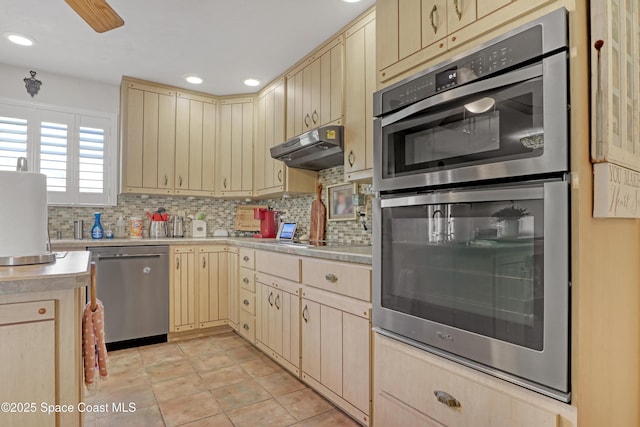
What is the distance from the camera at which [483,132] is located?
119 cm

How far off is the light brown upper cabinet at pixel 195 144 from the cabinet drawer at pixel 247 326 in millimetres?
1441

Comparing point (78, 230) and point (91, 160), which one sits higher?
point (91, 160)

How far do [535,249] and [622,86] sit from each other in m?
0.58

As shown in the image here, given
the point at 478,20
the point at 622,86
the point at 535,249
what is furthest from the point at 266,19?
the point at 535,249

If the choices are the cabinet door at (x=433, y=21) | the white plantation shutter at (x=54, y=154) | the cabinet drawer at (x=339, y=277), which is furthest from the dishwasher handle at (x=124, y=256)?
the cabinet door at (x=433, y=21)

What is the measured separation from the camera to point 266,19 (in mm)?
2502

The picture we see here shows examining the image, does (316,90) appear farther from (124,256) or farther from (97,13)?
(124,256)

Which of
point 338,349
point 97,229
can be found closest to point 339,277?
point 338,349

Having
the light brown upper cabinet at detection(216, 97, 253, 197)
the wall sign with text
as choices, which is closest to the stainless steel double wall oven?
the wall sign with text

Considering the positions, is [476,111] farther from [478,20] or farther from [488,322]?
[488,322]

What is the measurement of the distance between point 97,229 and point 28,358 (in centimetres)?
263

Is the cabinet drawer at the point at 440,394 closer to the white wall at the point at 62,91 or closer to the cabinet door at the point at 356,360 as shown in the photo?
the cabinet door at the point at 356,360

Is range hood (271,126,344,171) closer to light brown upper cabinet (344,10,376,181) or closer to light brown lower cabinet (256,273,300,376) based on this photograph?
light brown upper cabinet (344,10,376,181)

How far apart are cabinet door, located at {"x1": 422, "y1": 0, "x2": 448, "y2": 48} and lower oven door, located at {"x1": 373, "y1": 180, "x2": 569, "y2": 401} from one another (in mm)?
621
